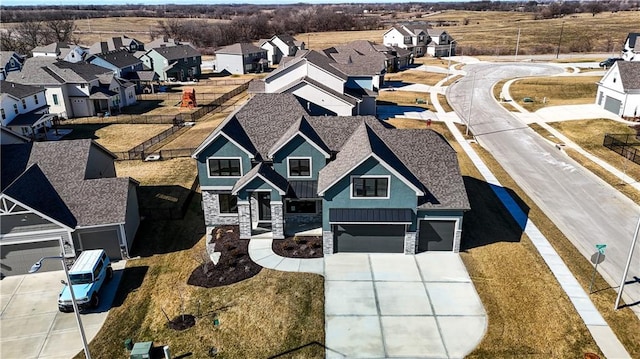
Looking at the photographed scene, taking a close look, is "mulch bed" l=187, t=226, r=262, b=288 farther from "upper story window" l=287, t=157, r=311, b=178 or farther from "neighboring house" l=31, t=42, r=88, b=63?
"neighboring house" l=31, t=42, r=88, b=63

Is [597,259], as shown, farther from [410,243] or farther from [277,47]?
[277,47]

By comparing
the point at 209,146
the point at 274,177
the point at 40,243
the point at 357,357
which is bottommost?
the point at 357,357

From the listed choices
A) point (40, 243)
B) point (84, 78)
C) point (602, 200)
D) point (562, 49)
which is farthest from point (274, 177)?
point (562, 49)

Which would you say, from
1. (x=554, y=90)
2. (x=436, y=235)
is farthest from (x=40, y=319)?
(x=554, y=90)

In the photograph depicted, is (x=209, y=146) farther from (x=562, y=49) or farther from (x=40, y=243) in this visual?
(x=562, y=49)

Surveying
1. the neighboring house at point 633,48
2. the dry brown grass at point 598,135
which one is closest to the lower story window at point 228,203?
the dry brown grass at point 598,135

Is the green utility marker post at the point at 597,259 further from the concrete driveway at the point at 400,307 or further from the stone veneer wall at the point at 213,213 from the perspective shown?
the stone veneer wall at the point at 213,213
